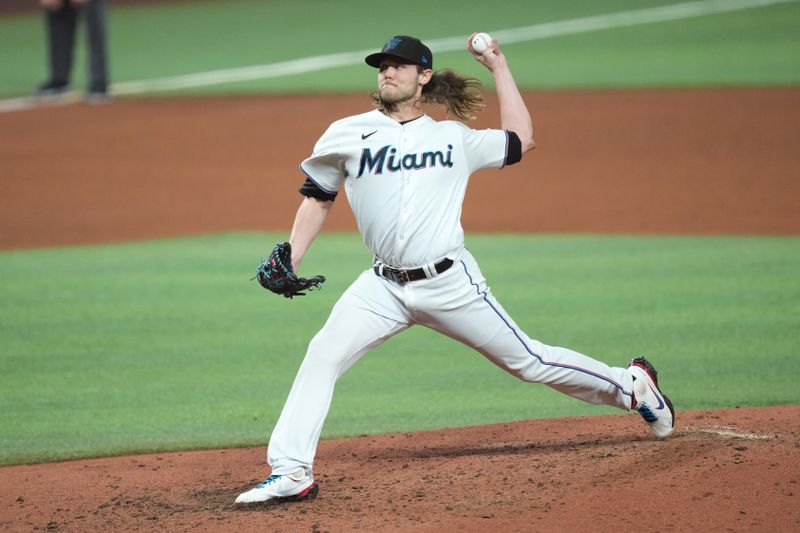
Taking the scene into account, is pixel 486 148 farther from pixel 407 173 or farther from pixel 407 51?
pixel 407 51

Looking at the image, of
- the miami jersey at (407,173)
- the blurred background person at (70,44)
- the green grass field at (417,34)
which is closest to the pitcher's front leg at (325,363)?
the miami jersey at (407,173)

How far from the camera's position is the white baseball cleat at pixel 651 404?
17.6 ft

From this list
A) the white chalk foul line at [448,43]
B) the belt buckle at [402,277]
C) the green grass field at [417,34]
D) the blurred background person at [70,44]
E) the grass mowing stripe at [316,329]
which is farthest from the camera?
the white chalk foul line at [448,43]

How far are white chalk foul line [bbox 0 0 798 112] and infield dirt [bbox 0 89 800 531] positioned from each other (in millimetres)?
1122

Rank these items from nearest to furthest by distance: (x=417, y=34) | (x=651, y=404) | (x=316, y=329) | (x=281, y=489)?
(x=281, y=489)
(x=651, y=404)
(x=316, y=329)
(x=417, y=34)

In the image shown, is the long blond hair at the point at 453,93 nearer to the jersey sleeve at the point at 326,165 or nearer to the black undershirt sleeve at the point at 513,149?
the black undershirt sleeve at the point at 513,149

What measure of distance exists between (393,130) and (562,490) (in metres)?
1.59

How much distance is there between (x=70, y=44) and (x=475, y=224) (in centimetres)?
739

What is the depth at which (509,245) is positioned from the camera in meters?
10.2

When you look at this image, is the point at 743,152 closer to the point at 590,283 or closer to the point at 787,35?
the point at 590,283

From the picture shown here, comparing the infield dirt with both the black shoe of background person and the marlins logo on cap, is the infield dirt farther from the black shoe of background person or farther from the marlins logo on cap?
the marlins logo on cap

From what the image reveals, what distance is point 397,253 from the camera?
497 centimetres

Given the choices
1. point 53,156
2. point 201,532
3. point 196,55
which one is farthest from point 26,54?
point 201,532

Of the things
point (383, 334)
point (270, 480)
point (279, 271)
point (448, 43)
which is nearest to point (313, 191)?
point (279, 271)
